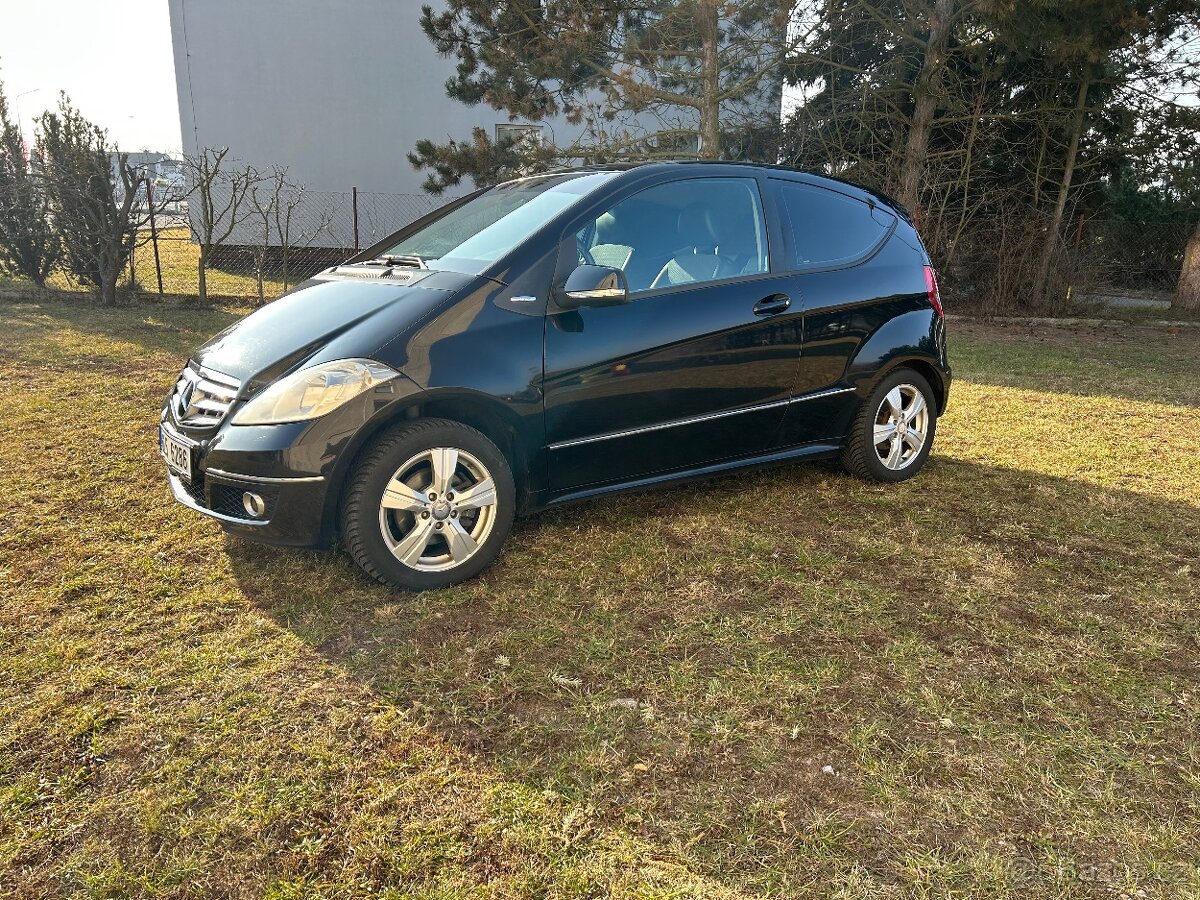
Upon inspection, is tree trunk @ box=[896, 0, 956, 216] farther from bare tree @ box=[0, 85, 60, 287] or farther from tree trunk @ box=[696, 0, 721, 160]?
bare tree @ box=[0, 85, 60, 287]

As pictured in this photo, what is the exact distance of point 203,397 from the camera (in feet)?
11.4

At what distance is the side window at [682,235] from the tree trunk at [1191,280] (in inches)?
513

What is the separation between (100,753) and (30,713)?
36cm

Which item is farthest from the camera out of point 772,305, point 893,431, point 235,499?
point 893,431

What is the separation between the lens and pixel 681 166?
4.16 meters

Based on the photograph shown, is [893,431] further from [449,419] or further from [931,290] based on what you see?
[449,419]

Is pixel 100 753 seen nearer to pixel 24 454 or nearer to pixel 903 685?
pixel 903 685

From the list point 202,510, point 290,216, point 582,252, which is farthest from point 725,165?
point 290,216

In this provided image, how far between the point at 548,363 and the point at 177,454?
156 cm

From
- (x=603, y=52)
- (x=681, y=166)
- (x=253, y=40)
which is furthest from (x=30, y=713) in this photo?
(x=253, y=40)

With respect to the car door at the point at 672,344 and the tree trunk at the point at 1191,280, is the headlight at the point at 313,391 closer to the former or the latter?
the car door at the point at 672,344

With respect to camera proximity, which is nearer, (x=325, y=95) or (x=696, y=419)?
(x=696, y=419)

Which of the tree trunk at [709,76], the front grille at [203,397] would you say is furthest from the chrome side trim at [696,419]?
the tree trunk at [709,76]

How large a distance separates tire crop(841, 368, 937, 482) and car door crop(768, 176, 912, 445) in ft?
0.44
